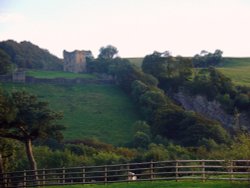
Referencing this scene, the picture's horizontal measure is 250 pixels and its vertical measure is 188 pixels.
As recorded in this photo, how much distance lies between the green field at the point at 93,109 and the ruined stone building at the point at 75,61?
28.0 meters

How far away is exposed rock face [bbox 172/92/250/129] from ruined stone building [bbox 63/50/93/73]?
41.1 meters

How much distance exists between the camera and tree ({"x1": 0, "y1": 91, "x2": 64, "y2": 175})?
36.6 m

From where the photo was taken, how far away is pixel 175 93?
112 metres

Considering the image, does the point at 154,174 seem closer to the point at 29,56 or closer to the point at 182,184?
the point at 182,184

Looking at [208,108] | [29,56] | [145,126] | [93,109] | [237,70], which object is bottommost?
[145,126]

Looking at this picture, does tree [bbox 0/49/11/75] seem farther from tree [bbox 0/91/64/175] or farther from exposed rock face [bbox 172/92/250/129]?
tree [bbox 0/91/64/175]

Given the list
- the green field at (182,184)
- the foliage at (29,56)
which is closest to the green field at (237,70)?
the foliage at (29,56)

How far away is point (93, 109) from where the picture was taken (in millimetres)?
100312

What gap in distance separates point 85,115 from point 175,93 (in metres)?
24.1

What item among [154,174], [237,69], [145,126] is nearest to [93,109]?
[145,126]

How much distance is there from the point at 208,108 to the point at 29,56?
66957mm

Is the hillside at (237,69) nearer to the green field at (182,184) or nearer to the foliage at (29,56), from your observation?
the foliage at (29,56)

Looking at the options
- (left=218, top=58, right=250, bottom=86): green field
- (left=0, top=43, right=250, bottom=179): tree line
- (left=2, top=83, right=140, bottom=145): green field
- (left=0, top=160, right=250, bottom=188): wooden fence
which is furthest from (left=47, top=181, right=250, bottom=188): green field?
(left=218, top=58, right=250, bottom=86): green field

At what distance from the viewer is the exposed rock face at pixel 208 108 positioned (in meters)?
94.2
